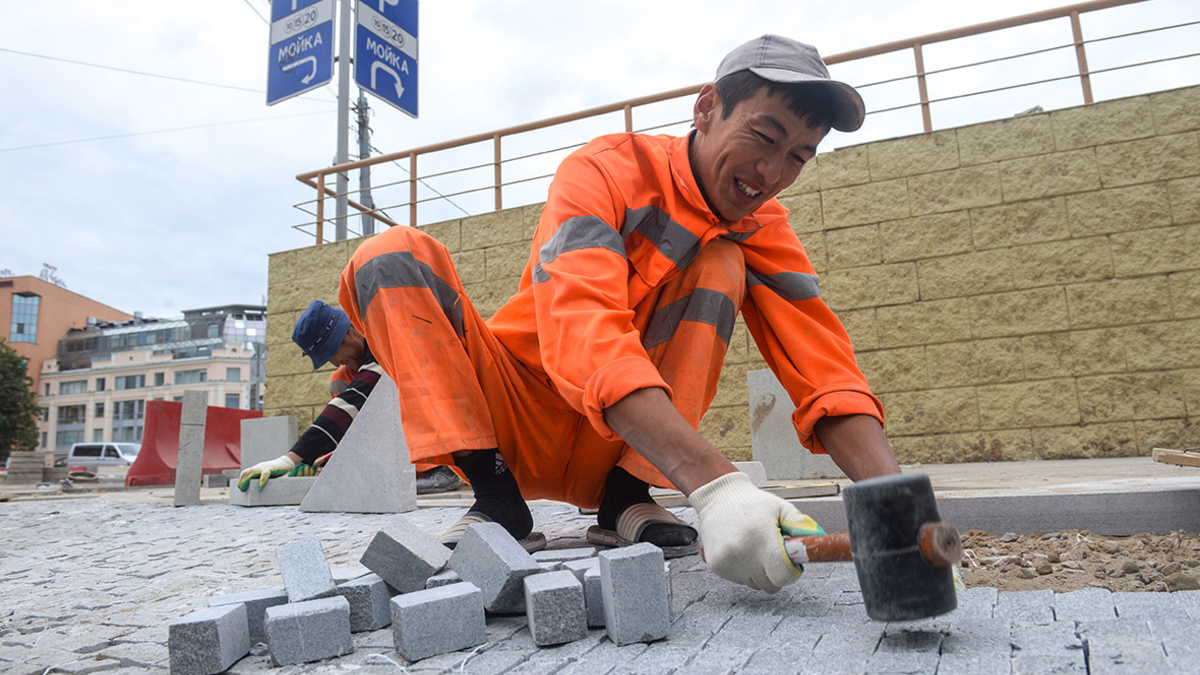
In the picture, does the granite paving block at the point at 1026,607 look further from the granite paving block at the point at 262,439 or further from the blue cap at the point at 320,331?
the granite paving block at the point at 262,439

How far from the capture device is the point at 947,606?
105 centimetres

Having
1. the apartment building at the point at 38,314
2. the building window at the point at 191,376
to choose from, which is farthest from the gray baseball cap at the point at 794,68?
the building window at the point at 191,376

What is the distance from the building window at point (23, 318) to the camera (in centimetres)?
4806

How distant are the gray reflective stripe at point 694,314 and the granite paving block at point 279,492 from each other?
3.01 m

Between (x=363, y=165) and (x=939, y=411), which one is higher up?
(x=363, y=165)

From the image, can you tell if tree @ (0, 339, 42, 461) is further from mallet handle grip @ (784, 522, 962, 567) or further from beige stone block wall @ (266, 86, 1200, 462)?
mallet handle grip @ (784, 522, 962, 567)

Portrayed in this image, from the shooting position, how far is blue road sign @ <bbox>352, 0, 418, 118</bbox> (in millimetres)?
8836

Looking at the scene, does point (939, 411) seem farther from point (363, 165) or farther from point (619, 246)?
point (363, 165)

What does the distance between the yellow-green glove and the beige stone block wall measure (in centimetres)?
323

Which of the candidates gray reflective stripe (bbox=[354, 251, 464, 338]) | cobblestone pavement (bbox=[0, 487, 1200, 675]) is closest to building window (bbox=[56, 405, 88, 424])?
cobblestone pavement (bbox=[0, 487, 1200, 675])

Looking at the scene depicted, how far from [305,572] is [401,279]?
0.84 metres

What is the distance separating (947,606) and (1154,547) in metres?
1.35

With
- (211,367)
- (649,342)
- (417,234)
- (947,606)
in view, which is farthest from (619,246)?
(211,367)

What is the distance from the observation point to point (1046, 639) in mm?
1086
